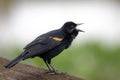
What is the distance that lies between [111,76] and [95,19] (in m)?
4.36

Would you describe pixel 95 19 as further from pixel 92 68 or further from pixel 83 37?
pixel 92 68

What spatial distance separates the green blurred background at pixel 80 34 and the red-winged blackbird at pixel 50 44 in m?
3.72

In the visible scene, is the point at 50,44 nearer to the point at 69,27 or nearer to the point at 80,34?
the point at 69,27

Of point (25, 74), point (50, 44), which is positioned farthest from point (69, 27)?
point (25, 74)

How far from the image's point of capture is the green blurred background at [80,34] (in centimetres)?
1490

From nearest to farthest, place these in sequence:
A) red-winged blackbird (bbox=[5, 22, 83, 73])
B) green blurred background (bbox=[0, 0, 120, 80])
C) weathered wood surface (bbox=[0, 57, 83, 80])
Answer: weathered wood surface (bbox=[0, 57, 83, 80]), red-winged blackbird (bbox=[5, 22, 83, 73]), green blurred background (bbox=[0, 0, 120, 80])

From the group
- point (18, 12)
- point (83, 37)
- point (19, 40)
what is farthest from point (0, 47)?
point (18, 12)

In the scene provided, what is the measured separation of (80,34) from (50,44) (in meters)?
6.38

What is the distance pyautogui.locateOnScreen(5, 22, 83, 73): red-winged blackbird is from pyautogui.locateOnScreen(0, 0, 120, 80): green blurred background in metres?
3.72

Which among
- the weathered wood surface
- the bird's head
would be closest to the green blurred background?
the bird's head

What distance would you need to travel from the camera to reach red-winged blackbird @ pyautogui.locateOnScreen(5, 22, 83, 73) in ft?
32.7

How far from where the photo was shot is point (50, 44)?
33.5 ft

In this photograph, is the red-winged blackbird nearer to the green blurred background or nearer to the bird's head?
the bird's head

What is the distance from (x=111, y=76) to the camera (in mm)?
14922
